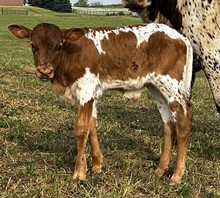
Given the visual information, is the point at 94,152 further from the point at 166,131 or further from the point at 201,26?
the point at 201,26

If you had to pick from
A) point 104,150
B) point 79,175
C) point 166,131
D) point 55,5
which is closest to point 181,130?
point 166,131

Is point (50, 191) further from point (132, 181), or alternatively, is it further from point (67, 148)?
point (67, 148)

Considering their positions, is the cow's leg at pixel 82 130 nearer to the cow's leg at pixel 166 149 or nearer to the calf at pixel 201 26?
the cow's leg at pixel 166 149

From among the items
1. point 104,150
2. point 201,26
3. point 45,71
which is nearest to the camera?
point 45,71

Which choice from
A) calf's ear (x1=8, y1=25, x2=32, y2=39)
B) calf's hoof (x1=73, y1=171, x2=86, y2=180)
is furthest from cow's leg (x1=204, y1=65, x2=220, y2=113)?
calf's ear (x1=8, y1=25, x2=32, y2=39)

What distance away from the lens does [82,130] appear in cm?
504

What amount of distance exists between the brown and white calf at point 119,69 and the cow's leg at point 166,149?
0.03m

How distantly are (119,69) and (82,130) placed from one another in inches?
30.9

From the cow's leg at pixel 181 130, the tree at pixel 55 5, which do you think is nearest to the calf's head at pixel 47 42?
the cow's leg at pixel 181 130

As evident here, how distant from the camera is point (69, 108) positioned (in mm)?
8727

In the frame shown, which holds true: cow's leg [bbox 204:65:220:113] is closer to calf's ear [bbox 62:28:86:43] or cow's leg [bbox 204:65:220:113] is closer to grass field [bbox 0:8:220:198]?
grass field [bbox 0:8:220:198]

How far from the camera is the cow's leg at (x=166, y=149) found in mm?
5434

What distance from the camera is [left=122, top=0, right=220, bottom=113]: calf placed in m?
5.71

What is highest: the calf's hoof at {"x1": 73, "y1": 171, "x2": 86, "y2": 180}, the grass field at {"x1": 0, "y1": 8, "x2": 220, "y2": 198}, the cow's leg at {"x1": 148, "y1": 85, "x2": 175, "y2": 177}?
the cow's leg at {"x1": 148, "y1": 85, "x2": 175, "y2": 177}
